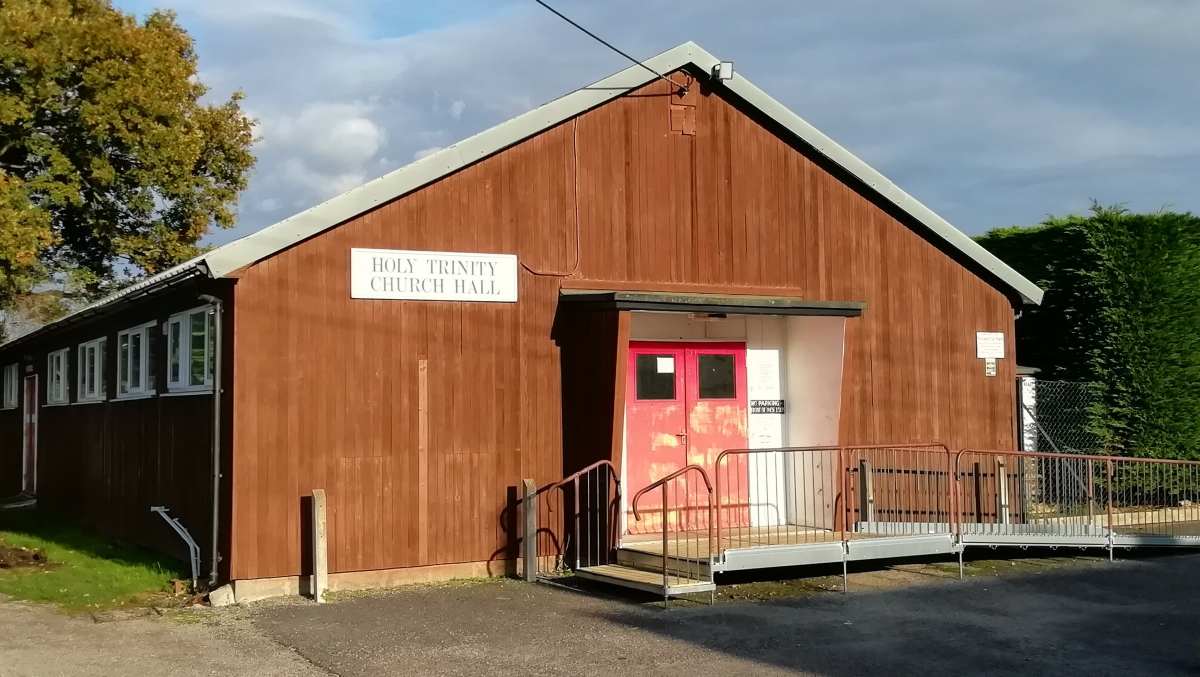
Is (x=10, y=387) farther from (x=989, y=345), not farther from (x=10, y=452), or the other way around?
(x=989, y=345)

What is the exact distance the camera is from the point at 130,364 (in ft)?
48.9

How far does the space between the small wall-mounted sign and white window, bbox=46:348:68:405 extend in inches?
466

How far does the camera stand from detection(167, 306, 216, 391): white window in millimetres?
11781

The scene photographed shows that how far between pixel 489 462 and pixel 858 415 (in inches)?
190

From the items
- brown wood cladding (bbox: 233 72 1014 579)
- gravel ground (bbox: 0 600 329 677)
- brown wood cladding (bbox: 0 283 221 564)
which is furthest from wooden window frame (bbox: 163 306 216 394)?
gravel ground (bbox: 0 600 329 677)

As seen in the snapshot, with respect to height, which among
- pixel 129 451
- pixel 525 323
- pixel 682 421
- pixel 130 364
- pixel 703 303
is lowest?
pixel 129 451

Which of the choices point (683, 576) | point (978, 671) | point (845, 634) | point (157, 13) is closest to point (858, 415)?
point (683, 576)

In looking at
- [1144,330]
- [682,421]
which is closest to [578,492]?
[682,421]

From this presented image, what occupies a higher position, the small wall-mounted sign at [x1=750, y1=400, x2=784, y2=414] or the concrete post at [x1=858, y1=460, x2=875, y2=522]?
the small wall-mounted sign at [x1=750, y1=400, x2=784, y2=414]

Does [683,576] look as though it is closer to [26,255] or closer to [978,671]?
[978,671]

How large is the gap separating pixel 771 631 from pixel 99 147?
1773 centimetres

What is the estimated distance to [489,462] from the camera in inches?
477

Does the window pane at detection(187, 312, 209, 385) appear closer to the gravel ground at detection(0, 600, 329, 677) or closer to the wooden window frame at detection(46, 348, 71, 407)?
the gravel ground at detection(0, 600, 329, 677)

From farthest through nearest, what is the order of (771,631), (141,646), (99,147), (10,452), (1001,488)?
(10,452) → (99,147) → (1001,488) → (771,631) → (141,646)
